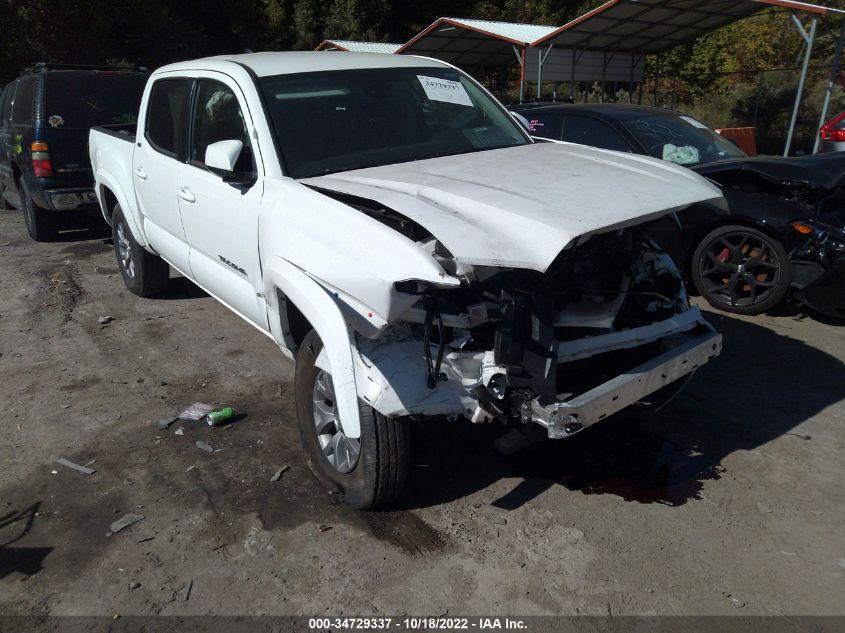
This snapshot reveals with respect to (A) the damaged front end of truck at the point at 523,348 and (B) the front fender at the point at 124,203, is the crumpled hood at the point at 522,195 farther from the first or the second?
(B) the front fender at the point at 124,203

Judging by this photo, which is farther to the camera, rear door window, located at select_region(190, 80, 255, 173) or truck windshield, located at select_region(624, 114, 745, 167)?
truck windshield, located at select_region(624, 114, 745, 167)

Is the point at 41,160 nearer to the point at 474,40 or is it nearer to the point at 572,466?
the point at 572,466

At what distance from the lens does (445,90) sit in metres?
4.47

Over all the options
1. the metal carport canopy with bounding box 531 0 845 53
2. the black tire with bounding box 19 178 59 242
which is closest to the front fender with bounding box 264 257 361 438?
the black tire with bounding box 19 178 59 242

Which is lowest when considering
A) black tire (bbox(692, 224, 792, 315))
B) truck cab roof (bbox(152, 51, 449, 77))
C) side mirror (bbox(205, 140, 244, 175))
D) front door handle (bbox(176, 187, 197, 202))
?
black tire (bbox(692, 224, 792, 315))

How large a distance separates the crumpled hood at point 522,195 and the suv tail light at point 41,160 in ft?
19.5

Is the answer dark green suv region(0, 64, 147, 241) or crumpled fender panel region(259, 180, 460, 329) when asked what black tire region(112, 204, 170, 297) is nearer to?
dark green suv region(0, 64, 147, 241)

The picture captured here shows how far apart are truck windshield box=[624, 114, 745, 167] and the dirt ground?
201 centimetres

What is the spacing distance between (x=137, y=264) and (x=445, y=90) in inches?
135

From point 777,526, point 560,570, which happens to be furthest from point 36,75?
point 777,526

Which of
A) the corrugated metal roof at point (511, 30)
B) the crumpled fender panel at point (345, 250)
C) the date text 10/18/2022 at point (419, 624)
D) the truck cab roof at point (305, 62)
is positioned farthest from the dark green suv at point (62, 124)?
the corrugated metal roof at point (511, 30)

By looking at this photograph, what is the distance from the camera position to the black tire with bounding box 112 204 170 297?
6170mm

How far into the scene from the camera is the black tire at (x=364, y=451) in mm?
3004

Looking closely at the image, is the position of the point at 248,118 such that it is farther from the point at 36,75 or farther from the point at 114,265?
the point at 36,75
